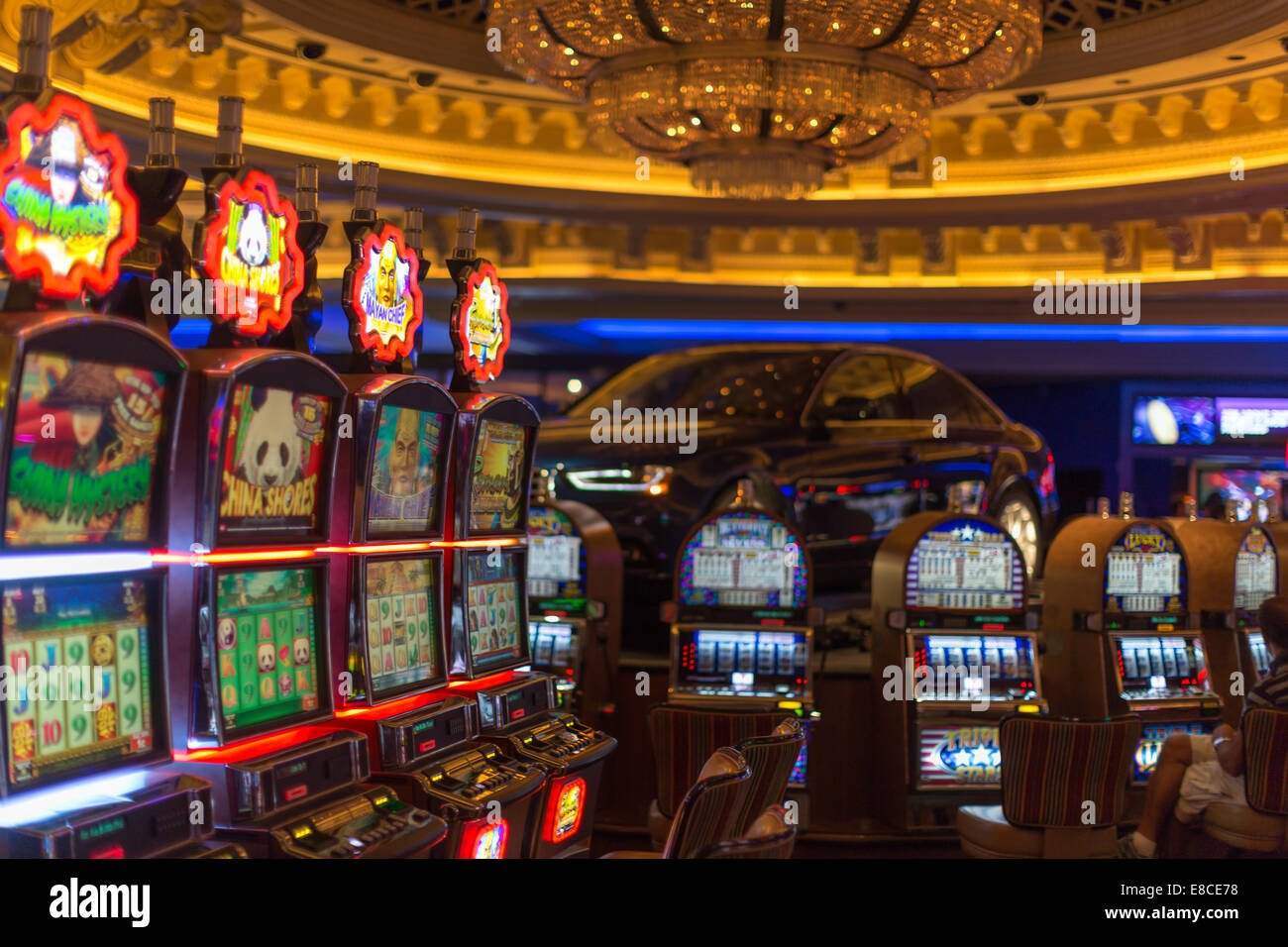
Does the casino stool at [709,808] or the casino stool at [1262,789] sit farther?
the casino stool at [1262,789]

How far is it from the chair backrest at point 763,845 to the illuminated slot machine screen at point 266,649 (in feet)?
3.82

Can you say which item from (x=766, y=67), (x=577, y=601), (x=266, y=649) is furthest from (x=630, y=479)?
(x=266, y=649)

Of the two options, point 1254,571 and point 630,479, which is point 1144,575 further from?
point 630,479

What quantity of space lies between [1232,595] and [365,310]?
5.02 metres

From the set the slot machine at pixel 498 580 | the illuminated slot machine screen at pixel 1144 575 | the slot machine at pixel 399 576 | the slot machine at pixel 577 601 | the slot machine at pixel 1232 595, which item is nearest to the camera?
the slot machine at pixel 399 576

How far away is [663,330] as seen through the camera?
11.4 m

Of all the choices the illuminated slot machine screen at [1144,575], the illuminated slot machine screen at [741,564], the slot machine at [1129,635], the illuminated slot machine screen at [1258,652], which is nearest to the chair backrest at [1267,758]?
the slot machine at [1129,635]

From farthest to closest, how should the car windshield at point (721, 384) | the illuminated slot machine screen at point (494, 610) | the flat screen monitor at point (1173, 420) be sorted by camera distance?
the flat screen monitor at point (1173, 420) < the car windshield at point (721, 384) < the illuminated slot machine screen at point (494, 610)

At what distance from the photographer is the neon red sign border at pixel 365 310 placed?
3.71 m

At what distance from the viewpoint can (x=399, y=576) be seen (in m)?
3.82

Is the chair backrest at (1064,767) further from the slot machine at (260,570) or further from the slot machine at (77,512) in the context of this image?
the slot machine at (77,512)

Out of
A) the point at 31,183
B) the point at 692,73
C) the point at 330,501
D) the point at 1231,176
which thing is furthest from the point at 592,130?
the point at 1231,176
